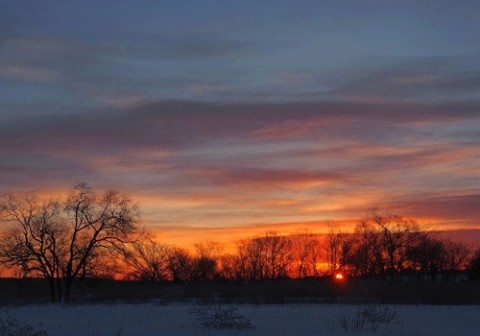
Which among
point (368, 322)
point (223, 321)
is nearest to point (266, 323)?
point (223, 321)

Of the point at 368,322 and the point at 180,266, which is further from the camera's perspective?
the point at 180,266

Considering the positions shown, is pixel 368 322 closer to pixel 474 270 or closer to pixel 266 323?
pixel 266 323

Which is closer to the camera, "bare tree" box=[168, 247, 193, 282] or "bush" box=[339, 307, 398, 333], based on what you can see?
"bush" box=[339, 307, 398, 333]

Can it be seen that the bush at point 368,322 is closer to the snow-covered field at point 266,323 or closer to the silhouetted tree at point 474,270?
the snow-covered field at point 266,323

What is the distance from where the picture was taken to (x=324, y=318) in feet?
98.1

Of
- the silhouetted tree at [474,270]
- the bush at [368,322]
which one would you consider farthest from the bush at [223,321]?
the silhouetted tree at [474,270]

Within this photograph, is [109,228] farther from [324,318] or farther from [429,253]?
[429,253]

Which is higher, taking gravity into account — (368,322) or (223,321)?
(223,321)

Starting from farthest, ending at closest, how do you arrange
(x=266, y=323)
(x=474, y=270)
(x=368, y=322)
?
(x=474, y=270) → (x=266, y=323) → (x=368, y=322)

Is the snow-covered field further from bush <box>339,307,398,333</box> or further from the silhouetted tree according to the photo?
the silhouetted tree

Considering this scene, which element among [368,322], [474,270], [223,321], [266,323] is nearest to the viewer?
[223,321]

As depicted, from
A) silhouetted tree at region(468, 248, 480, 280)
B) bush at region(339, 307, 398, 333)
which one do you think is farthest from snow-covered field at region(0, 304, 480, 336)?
silhouetted tree at region(468, 248, 480, 280)

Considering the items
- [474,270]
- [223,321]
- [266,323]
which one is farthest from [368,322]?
[474,270]

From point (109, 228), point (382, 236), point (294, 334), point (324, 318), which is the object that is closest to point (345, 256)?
point (382, 236)
